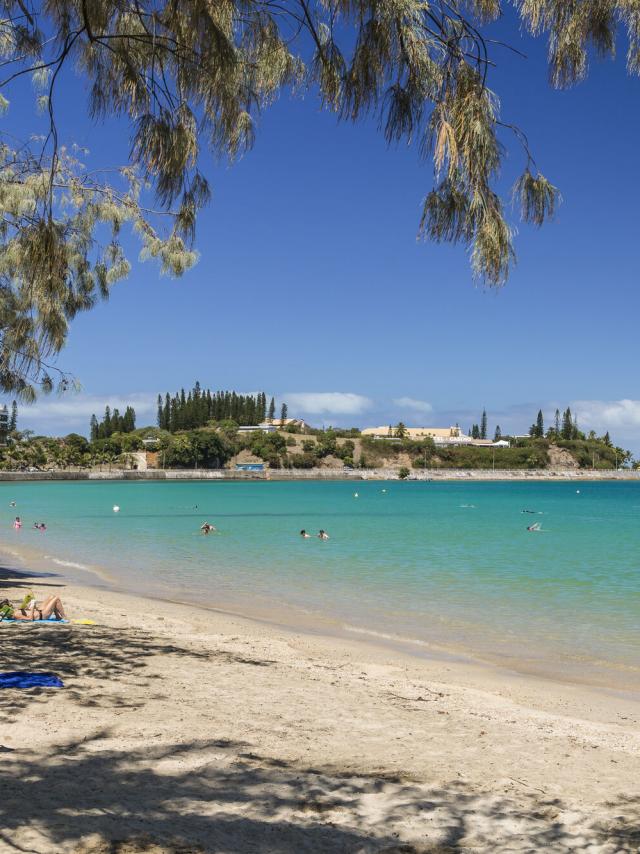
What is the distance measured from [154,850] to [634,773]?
3.87m

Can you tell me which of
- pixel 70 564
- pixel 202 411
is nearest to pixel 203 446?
pixel 202 411

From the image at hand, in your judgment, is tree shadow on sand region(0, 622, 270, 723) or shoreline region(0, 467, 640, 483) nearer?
tree shadow on sand region(0, 622, 270, 723)

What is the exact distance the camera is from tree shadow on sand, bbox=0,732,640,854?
400cm

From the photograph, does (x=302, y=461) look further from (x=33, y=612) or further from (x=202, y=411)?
(x=33, y=612)

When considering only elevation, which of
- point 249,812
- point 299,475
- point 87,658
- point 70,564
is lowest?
point 299,475

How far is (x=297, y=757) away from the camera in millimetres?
5684

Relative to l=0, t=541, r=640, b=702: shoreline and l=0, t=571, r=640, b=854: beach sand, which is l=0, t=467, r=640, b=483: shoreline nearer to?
l=0, t=541, r=640, b=702: shoreline

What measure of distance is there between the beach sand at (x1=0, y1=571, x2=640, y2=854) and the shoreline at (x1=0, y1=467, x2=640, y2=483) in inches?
5064

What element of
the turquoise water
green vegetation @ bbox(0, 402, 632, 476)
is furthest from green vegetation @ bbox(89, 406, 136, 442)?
the turquoise water

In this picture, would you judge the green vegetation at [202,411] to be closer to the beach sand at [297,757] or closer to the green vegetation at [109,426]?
the green vegetation at [109,426]

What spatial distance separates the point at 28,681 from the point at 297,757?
9.74 feet

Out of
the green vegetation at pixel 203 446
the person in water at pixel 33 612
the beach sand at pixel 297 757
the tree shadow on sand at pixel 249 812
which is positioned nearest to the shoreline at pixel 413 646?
the beach sand at pixel 297 757

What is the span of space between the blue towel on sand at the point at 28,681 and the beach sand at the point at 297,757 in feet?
0.58

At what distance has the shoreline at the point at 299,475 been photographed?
136750mm
